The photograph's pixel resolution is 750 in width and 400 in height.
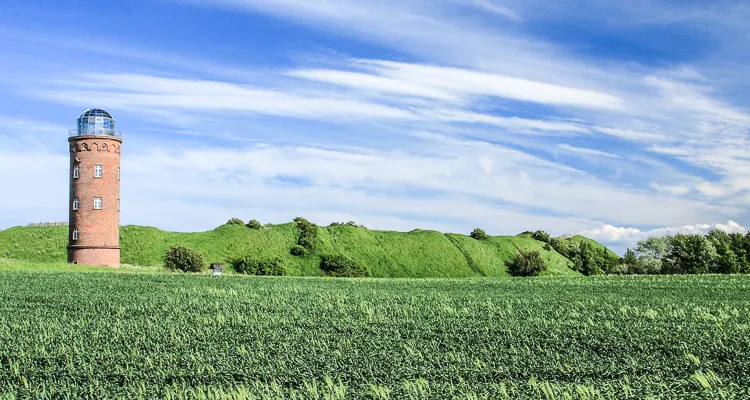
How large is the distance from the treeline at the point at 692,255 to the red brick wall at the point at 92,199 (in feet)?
246

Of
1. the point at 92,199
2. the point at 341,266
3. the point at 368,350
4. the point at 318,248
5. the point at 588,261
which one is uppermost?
the point at 92,199

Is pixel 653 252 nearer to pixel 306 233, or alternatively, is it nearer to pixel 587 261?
pixel 587 261

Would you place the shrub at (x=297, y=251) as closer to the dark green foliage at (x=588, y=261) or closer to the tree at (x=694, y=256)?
the dark green foliage at (x=588, y=261)

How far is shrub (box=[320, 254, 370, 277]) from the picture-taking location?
85319 mm

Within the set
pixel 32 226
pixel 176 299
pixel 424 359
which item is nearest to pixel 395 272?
pixel 32 226

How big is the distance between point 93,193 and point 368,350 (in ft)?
179

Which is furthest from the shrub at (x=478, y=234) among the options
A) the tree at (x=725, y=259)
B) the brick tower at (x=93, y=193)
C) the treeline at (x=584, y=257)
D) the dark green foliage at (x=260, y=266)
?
the brick tower at (x=93, y=193)

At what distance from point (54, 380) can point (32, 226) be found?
9473cm

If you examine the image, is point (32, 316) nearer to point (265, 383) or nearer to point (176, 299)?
point (176, 299)

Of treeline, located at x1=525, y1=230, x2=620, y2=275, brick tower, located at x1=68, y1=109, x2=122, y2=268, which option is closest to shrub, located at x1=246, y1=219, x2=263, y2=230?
brick tower, located at x1=68, y1=109, x2=122, y2=268

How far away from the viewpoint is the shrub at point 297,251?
299 ft

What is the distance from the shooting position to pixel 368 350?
16828 mm

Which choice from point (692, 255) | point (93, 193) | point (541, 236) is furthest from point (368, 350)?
point (541, 236)

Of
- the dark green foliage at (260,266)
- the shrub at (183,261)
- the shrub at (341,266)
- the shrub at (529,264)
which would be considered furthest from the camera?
the shrub at (529,264)
